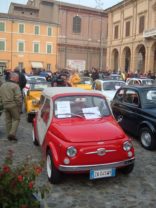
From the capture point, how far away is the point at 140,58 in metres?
53.5

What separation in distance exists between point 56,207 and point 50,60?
58167mm

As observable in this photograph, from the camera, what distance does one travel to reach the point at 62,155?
5.21 m

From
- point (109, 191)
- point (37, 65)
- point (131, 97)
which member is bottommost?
point (109, 191)

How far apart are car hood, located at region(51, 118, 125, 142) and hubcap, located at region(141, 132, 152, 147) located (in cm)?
216

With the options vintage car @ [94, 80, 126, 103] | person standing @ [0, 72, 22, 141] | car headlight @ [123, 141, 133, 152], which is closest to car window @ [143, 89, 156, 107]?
car headlight @ [123, 141, 133, 152]

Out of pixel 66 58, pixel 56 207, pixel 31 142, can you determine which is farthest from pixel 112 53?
pixel 56 207

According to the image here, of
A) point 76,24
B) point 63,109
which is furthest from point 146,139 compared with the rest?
point 76,24

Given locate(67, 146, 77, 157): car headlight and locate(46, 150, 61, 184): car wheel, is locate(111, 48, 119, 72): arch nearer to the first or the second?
locate(46, 150, 61, 184): car wheel

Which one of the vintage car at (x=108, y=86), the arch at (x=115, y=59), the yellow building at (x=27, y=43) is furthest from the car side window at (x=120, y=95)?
the yellow building at (x=27, y=43)

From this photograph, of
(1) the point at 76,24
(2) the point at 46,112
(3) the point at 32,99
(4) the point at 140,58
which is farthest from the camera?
(1) the point at 76,24

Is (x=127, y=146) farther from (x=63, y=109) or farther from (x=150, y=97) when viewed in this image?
(x=150, y=97)

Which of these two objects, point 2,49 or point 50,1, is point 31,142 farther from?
point 50,1

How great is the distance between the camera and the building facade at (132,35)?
43.9 m

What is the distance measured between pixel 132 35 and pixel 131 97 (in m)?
41.3
